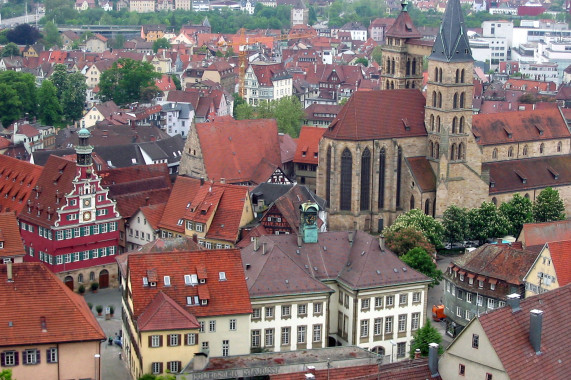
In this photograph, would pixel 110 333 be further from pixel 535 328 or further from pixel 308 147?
pixel 308 147

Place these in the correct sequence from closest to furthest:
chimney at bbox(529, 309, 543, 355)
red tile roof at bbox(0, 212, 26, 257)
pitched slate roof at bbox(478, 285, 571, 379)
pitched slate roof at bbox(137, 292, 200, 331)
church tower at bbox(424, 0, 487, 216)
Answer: chimney at bbox(529, 309, 543, 355)
pitched slate roof at bbox(478, 285, 571, 379)
pitched slate roof at bbox(137, 292, 200, 331)
red tile roof at bbox(0, 212, 26, 257)
church tower at bbox(424, 0, 487, 216)

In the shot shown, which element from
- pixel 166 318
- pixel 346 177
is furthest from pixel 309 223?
pixel 346 177

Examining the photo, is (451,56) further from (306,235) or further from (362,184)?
(306,235)

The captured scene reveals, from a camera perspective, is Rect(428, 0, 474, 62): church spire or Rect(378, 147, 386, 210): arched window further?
Rect(378, 147, 386, 210): arched window

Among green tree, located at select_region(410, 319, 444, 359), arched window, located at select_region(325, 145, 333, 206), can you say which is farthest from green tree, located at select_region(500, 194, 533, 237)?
green tree, located at select_region(410, 319, 444, 359)

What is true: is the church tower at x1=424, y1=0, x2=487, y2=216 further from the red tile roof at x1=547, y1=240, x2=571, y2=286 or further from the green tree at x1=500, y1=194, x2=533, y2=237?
the red tile roof at x1=547, y1=240, x2=571, y2=286

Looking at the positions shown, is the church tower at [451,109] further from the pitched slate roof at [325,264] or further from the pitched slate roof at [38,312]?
the pitched slate roof at [38,312]
